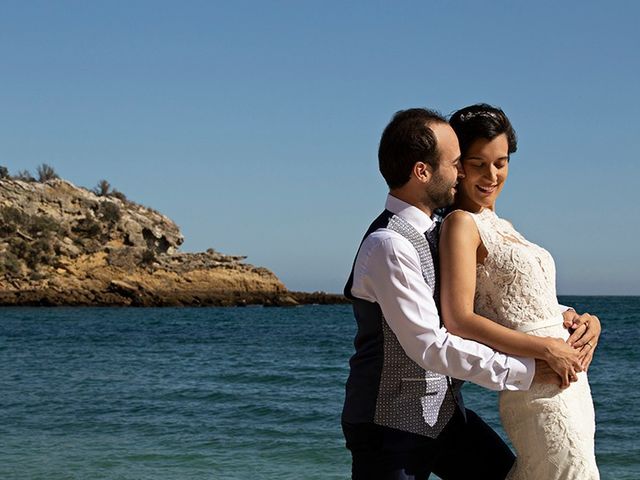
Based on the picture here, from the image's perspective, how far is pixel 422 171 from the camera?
9.11 ft

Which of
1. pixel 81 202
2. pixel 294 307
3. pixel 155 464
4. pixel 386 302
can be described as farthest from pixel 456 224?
pixel 294 307

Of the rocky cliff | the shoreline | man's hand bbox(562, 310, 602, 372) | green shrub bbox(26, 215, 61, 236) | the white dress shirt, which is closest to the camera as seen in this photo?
the white dress shirt

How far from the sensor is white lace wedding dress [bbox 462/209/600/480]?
110 inches

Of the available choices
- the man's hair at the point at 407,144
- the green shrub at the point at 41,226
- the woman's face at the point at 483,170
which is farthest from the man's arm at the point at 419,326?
the green shrub at the point at 41,226

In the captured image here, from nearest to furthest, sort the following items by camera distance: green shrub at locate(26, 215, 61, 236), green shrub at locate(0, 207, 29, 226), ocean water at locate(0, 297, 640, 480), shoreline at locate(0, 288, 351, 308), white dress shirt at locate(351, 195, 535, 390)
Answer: white dress shirt at locate(351, 195, 535, 390)
ocean water at locate(0, 297, 640, 480)
shoreline at locate(0, 288, 351, 308)
green shrub at locate(26, 215, 61, 236)
green shrub at locate(0, 207, 29, 226)

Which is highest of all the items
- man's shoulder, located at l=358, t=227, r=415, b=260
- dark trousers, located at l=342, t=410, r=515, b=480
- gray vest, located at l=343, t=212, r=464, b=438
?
man's shoulder, located at l=358, t=227, r=415, b=260

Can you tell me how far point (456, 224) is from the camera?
282cm

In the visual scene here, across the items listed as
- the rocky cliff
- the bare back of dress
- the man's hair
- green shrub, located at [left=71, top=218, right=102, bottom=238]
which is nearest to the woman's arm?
the bare back of dress

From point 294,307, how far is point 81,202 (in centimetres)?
1613

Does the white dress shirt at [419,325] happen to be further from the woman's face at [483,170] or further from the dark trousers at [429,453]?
the woman's face at [483,170]

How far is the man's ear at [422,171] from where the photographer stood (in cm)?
276

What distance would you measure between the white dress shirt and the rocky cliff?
2038 inches

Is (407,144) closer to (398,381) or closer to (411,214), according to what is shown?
(411,214)

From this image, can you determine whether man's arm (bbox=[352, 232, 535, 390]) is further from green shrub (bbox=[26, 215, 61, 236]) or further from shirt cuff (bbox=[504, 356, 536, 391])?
green shrub (bbox=[26, 215, 61, 236])
